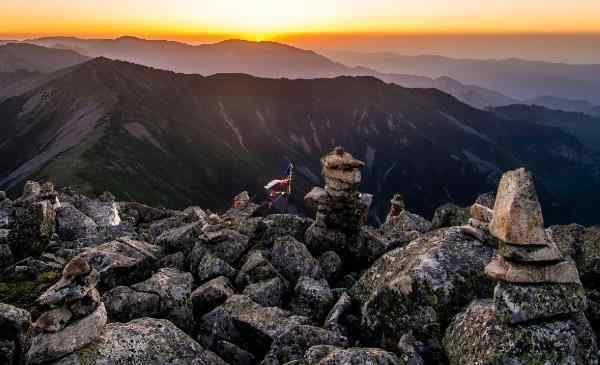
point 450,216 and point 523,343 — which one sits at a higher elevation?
point 523,343

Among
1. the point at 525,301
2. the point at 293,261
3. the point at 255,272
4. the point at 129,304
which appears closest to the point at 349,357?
the point at 525,301

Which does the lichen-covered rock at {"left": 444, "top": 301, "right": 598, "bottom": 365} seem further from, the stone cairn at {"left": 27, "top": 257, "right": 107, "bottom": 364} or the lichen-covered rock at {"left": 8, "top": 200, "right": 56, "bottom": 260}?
the lichen-covered rock at {"left": 8, "top": 200, "right": 56, "bottom": 260}

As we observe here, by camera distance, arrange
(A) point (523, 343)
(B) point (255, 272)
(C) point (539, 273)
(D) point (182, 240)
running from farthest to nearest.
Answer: (D) point (182, 240)
(B) point (255, 272)
(C) point (539, 273)
(A) point (523, 343)

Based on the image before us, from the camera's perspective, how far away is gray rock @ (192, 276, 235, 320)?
16.3m

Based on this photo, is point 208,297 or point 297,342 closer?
point 297,342

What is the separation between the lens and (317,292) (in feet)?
54.2

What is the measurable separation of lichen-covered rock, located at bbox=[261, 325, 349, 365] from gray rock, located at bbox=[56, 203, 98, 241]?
14756 mm

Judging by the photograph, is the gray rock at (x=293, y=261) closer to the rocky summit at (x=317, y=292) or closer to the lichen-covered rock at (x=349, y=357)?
the rocky summit at (x=317, y=292)

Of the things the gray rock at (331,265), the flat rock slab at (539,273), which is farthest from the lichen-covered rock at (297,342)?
the gray rock at (331,265)

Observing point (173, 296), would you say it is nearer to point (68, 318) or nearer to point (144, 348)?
point (144, 348)

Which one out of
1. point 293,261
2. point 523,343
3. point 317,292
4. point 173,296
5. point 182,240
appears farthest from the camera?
point 182,240

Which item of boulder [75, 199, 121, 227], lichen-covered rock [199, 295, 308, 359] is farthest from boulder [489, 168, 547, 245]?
boulder [75, 199, 121, 227]

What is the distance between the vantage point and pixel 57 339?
36.3ft

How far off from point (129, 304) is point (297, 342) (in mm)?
5810
